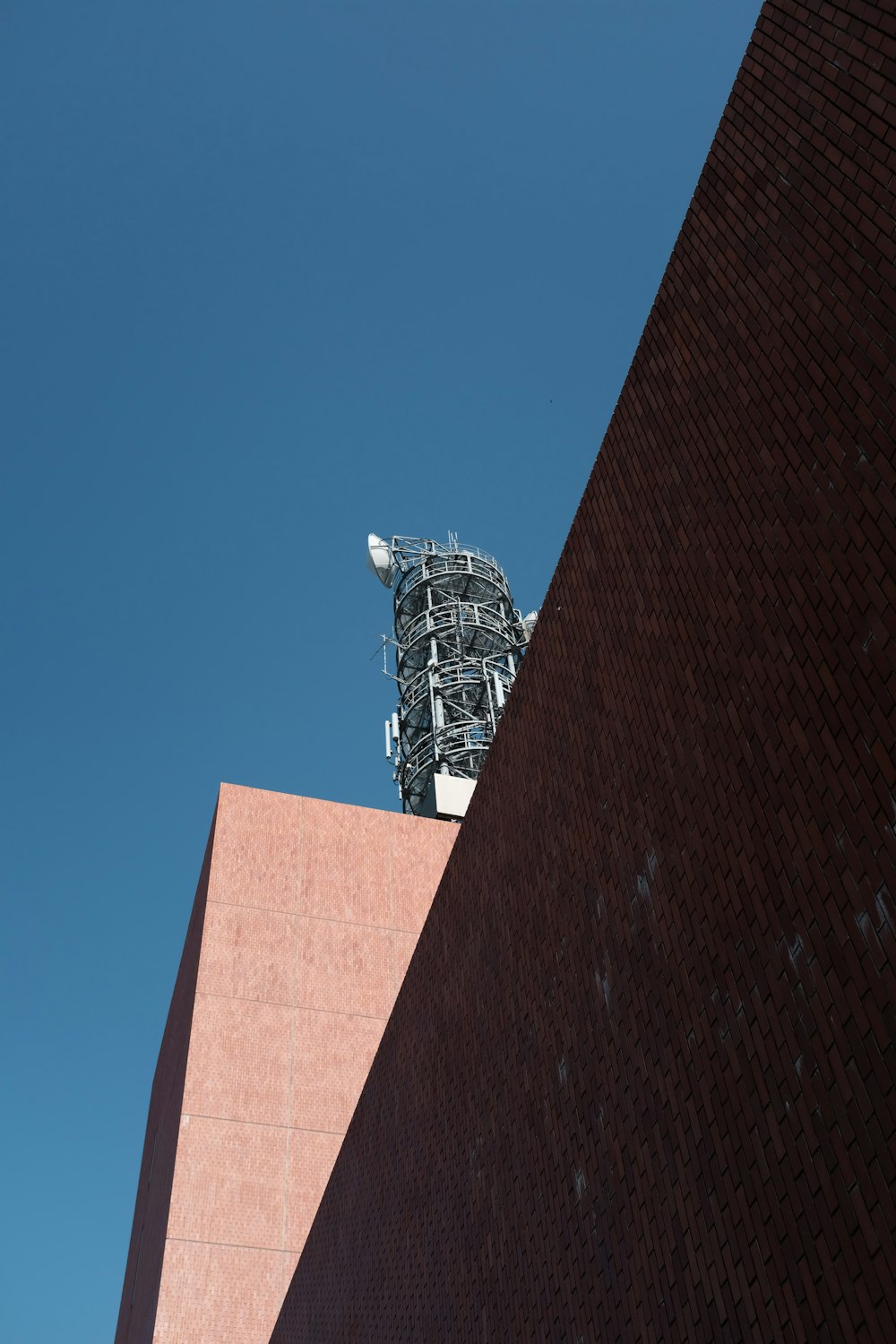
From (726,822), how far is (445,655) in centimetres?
3755

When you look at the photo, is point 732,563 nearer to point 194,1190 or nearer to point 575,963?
point 575,963

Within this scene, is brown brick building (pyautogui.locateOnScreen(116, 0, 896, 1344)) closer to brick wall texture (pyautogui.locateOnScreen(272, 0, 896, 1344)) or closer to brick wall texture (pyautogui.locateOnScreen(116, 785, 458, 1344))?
brick wall texture (pyautogui.locateOnScreen(272, 0, 896, 1344))

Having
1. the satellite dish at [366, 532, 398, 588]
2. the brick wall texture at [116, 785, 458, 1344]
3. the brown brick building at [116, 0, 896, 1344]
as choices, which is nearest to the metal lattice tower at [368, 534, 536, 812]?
the satellite dish at [366, 532, 398, 588]

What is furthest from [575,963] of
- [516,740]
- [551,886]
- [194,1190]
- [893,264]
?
[194,1190]

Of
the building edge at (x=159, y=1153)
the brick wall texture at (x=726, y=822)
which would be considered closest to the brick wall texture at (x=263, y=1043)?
the building edge at (x=159, y=1153)

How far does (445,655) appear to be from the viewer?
44.1m

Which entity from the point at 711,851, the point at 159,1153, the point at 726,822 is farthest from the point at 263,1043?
the point at 726,822

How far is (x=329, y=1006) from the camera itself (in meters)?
25.4

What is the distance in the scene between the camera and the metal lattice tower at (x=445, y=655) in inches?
1614

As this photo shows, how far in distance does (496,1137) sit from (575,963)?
2.05 m

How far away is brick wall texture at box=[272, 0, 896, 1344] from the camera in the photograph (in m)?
5.40

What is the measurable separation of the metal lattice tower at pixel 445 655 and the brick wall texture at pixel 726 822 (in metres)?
30.0

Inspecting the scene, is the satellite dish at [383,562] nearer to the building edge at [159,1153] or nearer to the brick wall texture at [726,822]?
the building edge at [159,1153]

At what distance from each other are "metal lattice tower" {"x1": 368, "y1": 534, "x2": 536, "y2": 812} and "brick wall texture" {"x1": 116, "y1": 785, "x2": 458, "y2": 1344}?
11.2 m
